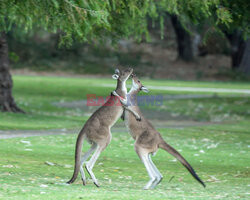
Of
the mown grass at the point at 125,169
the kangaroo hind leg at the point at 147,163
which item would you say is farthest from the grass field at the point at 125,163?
the kangaroo hind leg at the point at 147,163

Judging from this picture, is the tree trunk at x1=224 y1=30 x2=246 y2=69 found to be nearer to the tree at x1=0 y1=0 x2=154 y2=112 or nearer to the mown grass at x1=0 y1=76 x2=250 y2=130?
the mown grass at x1=0 y1=76 x2=250 y2=130

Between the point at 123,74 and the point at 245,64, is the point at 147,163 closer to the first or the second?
the point at 123,74

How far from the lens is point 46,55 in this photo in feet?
177

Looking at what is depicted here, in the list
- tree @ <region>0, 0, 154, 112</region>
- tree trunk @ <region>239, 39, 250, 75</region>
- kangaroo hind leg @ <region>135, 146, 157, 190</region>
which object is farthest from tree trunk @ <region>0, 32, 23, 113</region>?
tree trunk @ <region>239, 39, 250, 75</region>

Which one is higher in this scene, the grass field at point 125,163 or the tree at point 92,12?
the tree at point 92,12

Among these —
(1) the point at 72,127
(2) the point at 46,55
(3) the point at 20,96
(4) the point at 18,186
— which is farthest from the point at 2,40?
(2) the point at 46,55

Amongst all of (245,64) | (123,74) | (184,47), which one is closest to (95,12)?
(123,74)

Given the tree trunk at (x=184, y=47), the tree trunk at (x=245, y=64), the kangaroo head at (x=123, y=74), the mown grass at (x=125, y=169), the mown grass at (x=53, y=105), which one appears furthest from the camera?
the tree trunk at (x=184, y=47)

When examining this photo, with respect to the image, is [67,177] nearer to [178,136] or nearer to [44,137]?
[44,137]

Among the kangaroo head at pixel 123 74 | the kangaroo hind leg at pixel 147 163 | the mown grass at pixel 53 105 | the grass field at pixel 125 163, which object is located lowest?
the mown grass at pixel 53 105

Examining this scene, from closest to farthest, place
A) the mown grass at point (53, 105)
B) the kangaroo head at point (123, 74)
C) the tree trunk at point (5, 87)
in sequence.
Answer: the kangaroo head at point (123, 74) < the mown grass at point (53, 105) < the tree trunk at point (5, 87)

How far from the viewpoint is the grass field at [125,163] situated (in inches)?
311

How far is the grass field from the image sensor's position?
789 centimetres

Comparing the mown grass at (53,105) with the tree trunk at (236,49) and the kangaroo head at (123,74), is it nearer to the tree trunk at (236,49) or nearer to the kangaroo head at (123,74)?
the tree trunk at (236,49)
